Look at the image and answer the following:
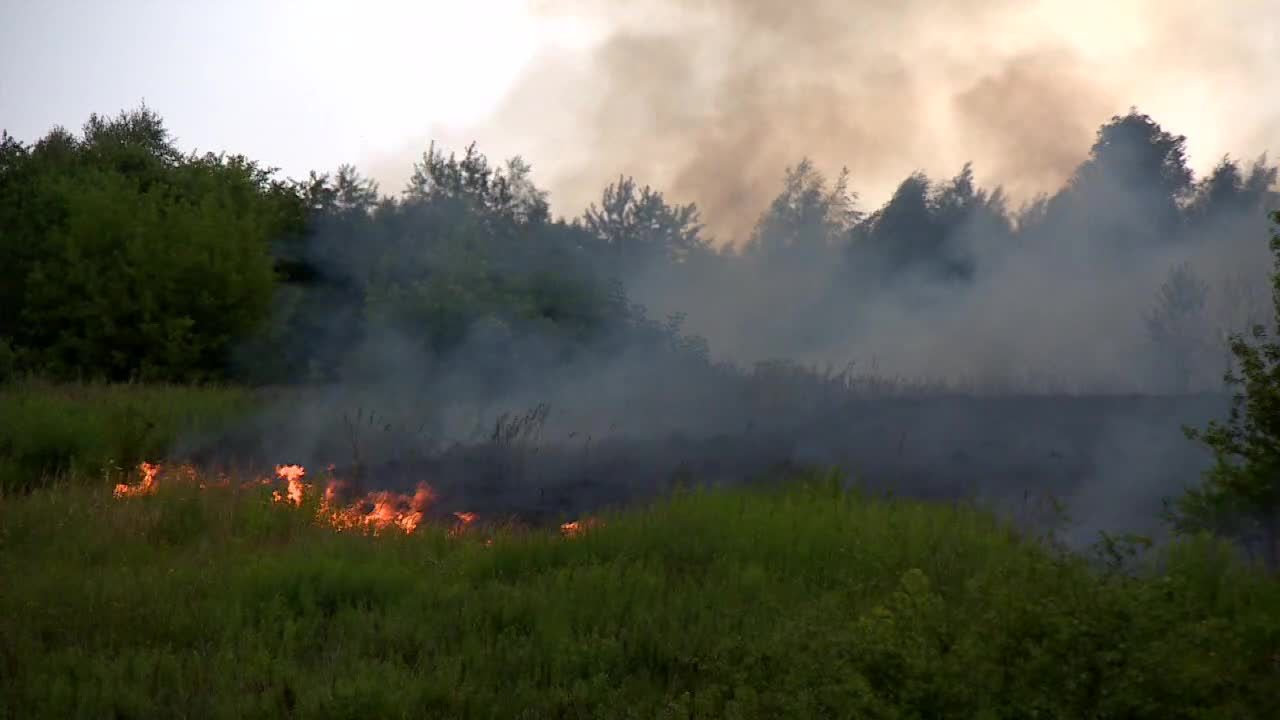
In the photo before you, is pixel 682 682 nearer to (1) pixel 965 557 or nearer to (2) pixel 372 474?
(1) pixel 965 557

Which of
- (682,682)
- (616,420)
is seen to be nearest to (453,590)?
(682,682)

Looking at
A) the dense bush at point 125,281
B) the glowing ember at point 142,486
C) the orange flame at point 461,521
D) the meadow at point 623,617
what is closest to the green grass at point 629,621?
the meadow at point 623,617

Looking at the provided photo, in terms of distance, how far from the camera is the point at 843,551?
8.28m

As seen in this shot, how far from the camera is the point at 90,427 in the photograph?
1391cm

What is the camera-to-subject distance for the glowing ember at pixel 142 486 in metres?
11.1

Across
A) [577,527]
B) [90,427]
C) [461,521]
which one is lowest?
[461,521]

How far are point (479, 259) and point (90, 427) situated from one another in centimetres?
826

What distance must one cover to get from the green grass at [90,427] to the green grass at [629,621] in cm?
321

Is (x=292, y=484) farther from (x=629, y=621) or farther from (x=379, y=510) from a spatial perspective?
(x=629, y=621)

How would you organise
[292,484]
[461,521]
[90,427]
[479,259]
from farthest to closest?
[479,259], [90,427], [292,484], [461,521]

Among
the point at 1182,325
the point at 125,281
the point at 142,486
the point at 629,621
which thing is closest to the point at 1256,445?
the point at 629,621

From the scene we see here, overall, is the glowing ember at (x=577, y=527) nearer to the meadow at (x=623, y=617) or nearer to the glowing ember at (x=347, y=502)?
the glowing ember at (x=347, y=502)

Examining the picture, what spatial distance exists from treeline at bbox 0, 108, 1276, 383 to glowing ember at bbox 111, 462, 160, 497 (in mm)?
7206

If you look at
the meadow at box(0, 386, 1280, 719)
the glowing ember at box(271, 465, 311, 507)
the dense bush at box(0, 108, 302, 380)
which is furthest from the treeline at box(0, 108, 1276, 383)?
the meadow at box(0, 386, 1280, 719)
